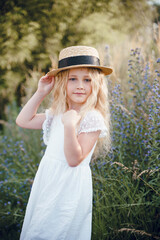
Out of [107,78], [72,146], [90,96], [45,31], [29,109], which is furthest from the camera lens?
[45,31]

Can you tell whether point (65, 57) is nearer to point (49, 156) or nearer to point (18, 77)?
point (49, 156)

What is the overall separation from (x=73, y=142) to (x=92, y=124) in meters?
0.24

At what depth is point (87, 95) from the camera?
5.58 ft

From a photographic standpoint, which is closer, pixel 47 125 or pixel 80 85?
pixel 80 85

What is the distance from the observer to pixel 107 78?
2.81m

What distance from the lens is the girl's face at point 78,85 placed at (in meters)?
1.65

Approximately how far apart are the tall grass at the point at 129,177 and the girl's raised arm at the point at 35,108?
72 centimetres

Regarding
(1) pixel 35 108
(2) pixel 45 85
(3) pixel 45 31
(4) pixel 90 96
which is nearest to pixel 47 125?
(1) pixel 35 108

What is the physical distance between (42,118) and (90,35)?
514 cm

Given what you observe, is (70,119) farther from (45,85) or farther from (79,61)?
(45,85)

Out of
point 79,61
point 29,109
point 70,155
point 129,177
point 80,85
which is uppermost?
point 79,61

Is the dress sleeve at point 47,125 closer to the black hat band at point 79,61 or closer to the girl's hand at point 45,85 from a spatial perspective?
the girl's hand at point 45,85

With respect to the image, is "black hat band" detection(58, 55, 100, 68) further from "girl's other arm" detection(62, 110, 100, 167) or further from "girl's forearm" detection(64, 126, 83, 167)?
"girl's forearm" detection(64, 126, 83, 167)

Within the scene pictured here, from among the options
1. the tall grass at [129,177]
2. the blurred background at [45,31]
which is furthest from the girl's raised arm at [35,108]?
the blurred background at [45,31]
